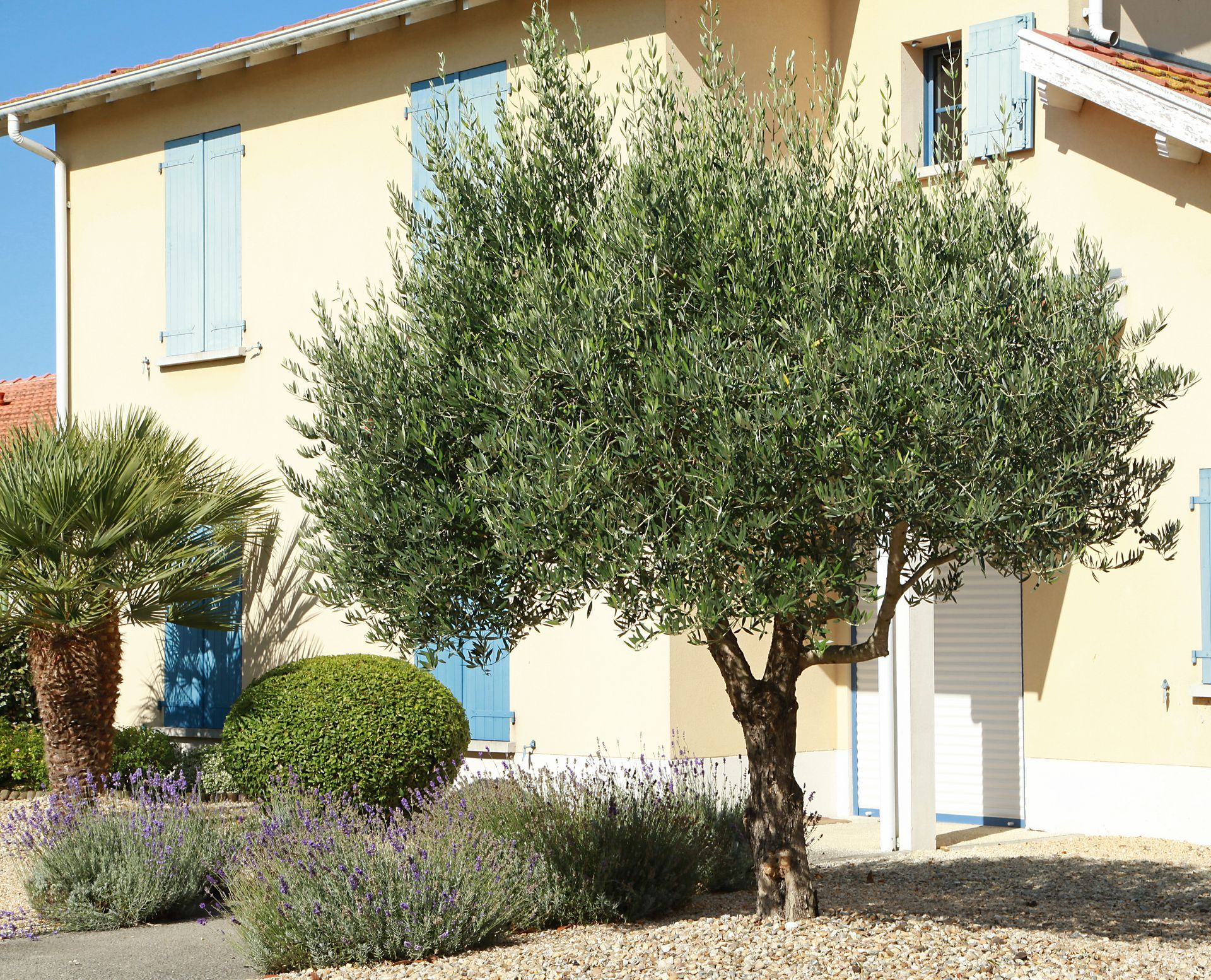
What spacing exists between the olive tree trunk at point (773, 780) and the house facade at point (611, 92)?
3.48 m

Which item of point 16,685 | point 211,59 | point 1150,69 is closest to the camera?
point 1150,69

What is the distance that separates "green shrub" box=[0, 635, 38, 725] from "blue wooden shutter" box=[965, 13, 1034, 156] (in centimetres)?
1048

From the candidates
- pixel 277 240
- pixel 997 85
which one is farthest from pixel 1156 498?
pixel 277 240

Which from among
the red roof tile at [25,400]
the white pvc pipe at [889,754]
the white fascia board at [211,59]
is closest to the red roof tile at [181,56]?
the white fascia board at [211,59]

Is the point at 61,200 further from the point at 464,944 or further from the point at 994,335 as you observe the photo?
the point at 994,335

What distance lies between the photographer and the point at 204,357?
44.5 ft

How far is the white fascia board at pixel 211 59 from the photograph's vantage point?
12.1m

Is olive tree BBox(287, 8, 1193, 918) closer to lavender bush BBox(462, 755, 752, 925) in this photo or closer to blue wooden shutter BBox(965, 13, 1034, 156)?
lavender bush BBox(462, 755, 752, 925)

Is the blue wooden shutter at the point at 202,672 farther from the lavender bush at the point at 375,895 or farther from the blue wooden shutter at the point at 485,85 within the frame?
the lavender bush at the point at 375,895

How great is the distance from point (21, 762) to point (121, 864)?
5502 millimetres

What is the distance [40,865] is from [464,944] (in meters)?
2.92

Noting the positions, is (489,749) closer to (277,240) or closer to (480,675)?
(480,675)

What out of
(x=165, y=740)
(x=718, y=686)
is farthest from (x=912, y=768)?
(x=165, y=740)

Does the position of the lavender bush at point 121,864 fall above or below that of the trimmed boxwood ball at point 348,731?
below
